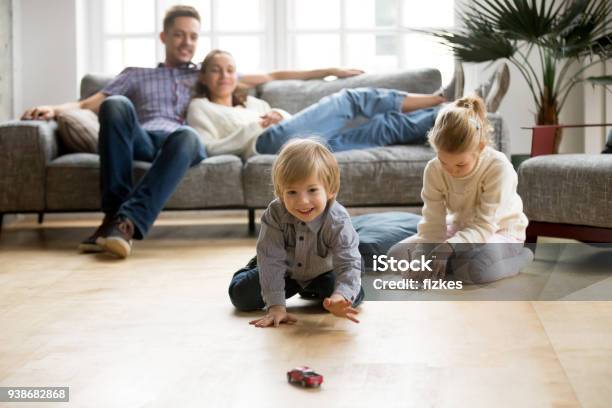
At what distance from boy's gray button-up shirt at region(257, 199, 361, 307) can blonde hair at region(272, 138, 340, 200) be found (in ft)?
0.21

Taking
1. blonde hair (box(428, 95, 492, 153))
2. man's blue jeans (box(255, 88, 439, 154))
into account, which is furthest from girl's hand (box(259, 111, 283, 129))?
blonde hair (box(428, 95, 492, 153))

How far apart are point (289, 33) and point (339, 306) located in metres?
3.24

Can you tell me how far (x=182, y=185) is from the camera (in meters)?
4.01

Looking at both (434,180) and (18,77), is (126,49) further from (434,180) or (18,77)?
(434,180)

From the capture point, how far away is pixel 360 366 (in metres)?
1.93

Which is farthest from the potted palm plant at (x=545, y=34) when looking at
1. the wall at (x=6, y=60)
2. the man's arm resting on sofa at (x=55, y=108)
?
the wall at (x=6, y=60)

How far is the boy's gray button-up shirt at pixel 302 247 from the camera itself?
2.37m

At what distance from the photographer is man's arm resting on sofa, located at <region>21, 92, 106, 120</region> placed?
415 cm

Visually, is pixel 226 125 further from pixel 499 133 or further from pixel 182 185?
pixel 499 133

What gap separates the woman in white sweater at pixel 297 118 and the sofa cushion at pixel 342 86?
16cm

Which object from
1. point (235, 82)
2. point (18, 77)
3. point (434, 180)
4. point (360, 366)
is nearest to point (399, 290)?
point (434, 180)

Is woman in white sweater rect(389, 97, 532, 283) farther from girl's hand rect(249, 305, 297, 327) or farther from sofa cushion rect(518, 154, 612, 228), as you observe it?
girl's hand rect(249, 305, 297, 327)

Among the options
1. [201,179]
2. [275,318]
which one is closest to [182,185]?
[201,179]

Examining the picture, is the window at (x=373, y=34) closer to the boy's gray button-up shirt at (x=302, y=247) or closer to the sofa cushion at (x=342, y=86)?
the sofa cushion at (x=342, y=86)
